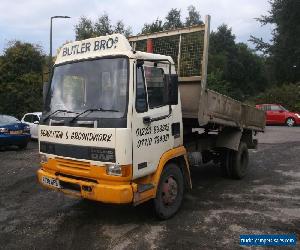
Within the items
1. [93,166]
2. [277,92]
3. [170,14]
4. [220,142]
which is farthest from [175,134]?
[170,14]

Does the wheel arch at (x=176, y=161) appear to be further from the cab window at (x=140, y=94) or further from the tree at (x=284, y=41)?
the tree at (x=284, y=41)

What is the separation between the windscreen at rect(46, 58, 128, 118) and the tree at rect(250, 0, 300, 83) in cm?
3433

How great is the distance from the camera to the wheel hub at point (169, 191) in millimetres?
6078

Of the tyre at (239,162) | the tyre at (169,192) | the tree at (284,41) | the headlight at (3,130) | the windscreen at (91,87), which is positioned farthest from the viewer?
the tree at (284,41)

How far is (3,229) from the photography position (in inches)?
230

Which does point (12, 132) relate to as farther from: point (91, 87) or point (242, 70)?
point (242, 70)

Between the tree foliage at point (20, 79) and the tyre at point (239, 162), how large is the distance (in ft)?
55.8

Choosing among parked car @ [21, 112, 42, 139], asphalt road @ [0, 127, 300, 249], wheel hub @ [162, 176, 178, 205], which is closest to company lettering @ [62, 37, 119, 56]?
wheel hub @ [162, 176, 178, 205]

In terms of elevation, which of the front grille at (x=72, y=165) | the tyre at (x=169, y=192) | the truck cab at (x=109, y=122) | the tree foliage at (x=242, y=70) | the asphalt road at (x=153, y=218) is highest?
the tree foliage at (x=242, y=70)

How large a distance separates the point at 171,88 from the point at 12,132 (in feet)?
31.1

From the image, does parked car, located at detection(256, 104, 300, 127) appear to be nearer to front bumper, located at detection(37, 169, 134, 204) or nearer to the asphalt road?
the asphalt road

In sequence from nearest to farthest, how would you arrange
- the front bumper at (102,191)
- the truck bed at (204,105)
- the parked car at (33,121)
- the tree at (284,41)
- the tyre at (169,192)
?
the front bumper at (102,191) < the tyre at (169,192) < the truck bed at (204,105) < the parked car at (33,121) < the tree at (284,41)

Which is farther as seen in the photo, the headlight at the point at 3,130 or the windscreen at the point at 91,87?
the headlight at the point at 3,130

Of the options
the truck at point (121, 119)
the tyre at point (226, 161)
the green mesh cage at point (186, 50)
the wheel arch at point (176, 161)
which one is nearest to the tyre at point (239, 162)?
the tyre at point (226, 161)
